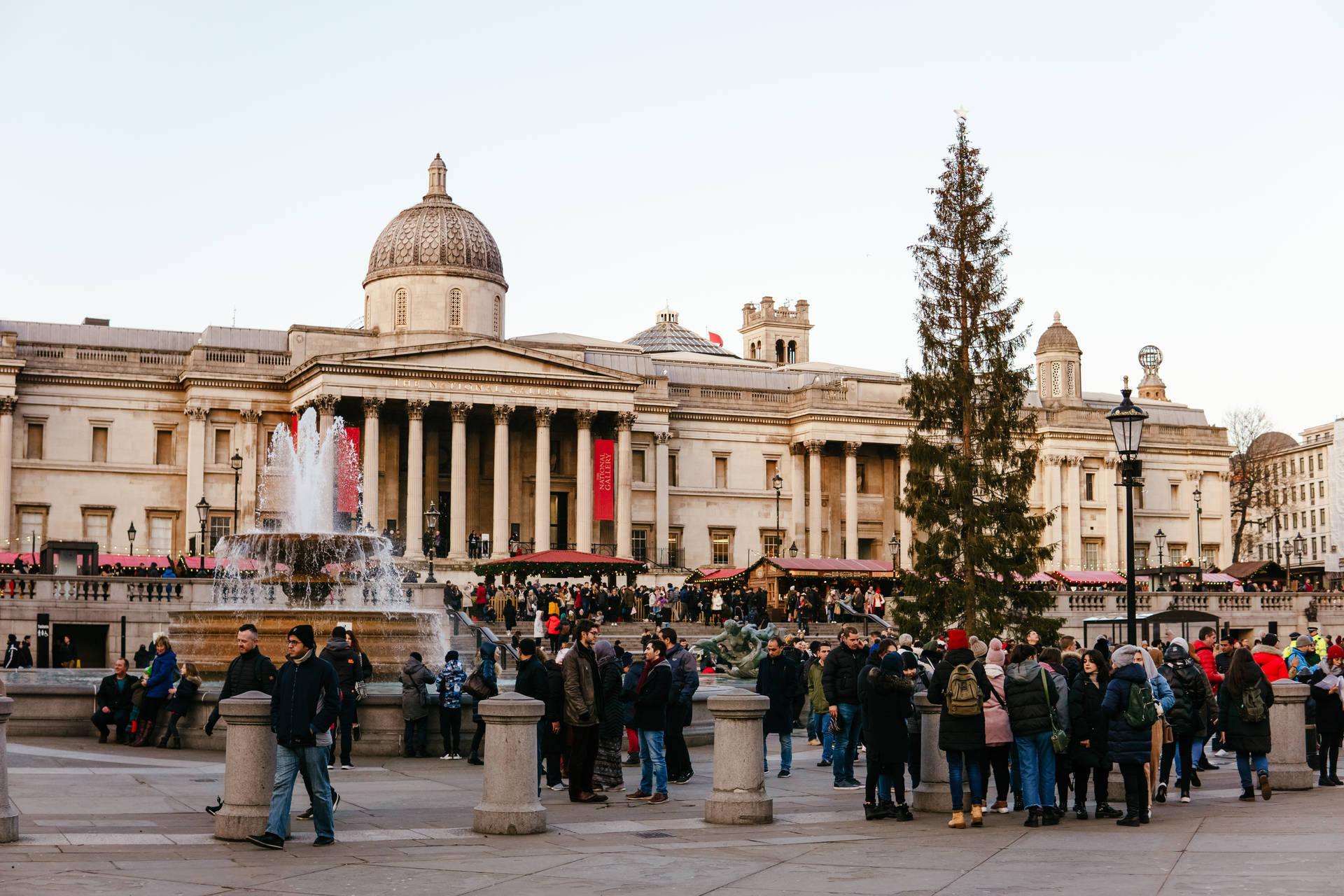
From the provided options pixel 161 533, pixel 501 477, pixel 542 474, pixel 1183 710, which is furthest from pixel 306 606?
pixel 161 533

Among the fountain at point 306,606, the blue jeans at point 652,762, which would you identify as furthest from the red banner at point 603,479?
the blue jeans at point 652,762

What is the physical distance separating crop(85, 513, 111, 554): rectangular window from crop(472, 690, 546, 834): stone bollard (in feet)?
177

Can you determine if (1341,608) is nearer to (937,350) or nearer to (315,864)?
(937,350)

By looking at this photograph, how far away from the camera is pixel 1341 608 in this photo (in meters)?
64.6

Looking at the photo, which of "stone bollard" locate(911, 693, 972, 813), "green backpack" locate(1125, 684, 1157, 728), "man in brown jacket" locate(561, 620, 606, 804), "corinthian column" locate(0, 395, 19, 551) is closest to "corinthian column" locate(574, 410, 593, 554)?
"corinthian column" locate(0, 395, 19, 551)

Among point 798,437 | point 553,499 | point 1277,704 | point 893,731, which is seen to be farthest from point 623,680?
point 798,437

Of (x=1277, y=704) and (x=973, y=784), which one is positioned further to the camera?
(x=1277, y=704)

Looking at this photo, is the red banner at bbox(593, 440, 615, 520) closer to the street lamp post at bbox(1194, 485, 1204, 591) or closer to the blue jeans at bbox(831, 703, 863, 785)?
the street lamp post at bbox(1194, 485, 1204, 591)

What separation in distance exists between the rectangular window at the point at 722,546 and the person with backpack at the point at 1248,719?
56590 millimetres

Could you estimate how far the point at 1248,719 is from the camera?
17781mm

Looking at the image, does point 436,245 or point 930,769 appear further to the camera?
point 436,245

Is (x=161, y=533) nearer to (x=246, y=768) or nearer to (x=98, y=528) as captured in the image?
(x=98, y=528)

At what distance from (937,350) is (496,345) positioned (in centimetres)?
2518

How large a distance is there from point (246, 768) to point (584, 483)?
173ft
